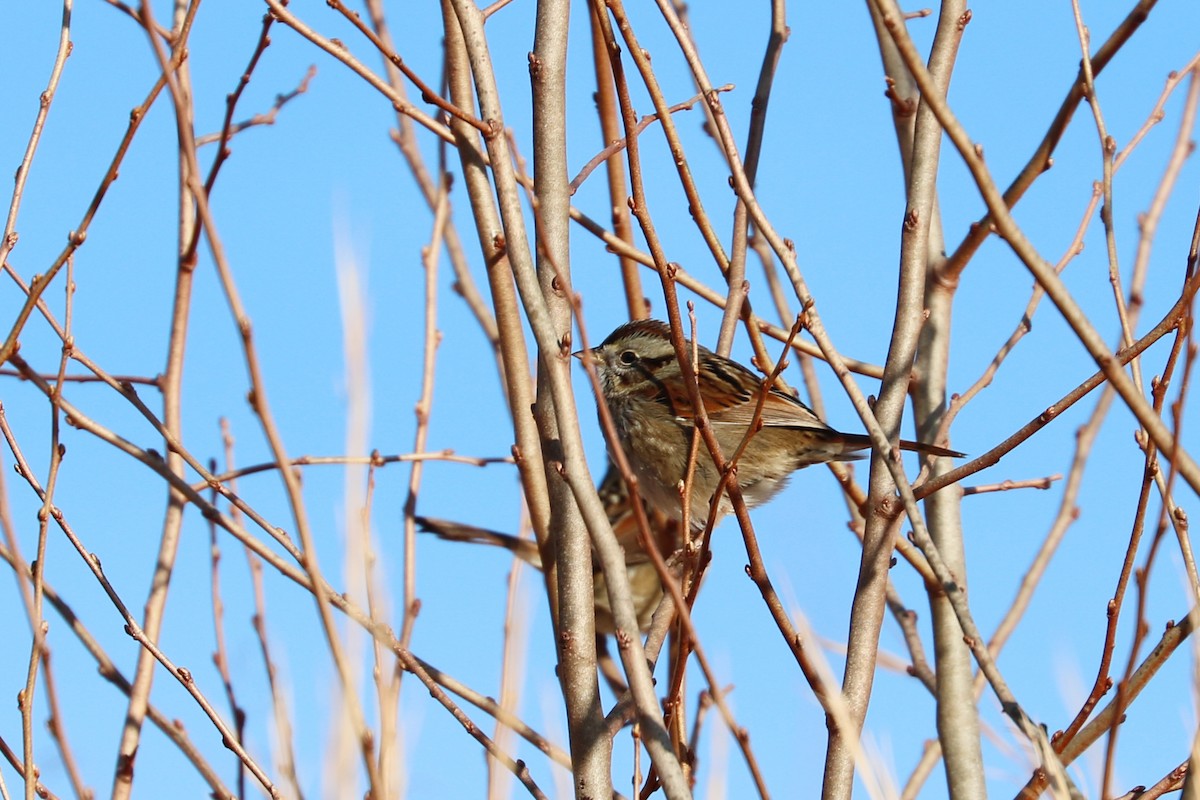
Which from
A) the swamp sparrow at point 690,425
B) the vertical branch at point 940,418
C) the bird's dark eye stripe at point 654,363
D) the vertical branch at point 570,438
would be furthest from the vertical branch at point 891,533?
the bird's dark eye stripe at point 654,363

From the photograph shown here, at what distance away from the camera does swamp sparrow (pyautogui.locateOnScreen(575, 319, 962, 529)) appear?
442 centimetres

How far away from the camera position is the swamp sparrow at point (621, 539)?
15.1ft

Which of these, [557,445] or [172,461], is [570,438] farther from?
[172,461]

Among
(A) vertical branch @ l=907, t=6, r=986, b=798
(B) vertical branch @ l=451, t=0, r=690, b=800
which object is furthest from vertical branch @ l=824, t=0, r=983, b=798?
(B) vertical branch @ l=451, t=0, r=690, b=800

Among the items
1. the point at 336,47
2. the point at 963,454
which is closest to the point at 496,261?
the point at 336,47

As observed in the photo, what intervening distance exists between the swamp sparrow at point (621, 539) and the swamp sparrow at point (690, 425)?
18cm

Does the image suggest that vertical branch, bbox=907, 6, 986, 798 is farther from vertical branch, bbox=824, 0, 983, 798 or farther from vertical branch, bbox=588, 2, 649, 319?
vertical branch, bbox=588, 2, 649, 319

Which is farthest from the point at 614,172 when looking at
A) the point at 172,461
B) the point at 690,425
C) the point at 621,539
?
the point at 621,539

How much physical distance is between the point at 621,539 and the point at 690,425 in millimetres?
1008

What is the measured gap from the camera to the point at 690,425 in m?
4.61

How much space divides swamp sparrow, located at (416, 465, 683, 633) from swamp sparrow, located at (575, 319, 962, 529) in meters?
0.18

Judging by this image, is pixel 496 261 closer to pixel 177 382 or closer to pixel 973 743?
pixel 177 382

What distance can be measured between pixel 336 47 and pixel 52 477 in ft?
3.48

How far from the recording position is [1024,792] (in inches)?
94.0
